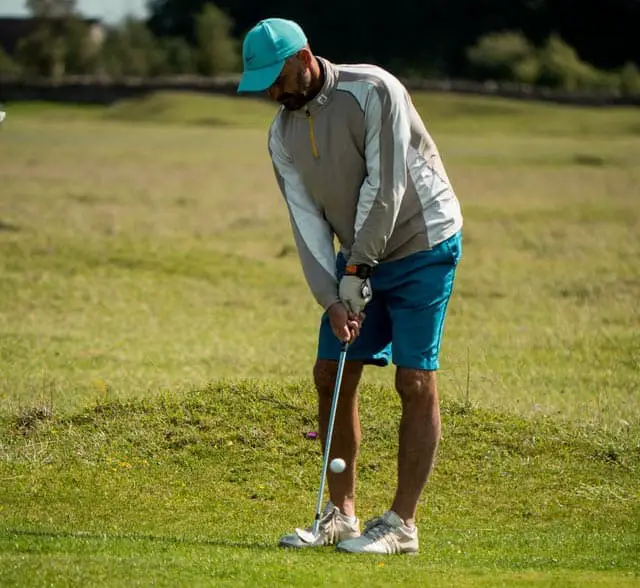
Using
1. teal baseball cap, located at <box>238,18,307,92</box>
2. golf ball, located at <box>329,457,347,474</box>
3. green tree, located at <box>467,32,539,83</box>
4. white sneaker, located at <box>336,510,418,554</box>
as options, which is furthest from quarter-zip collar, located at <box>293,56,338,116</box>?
green tree, located at <box>467,32,539,83</box>

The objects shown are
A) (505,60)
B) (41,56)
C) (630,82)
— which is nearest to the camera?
(630,82)

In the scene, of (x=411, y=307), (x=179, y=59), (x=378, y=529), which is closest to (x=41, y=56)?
(x=179, y=59)

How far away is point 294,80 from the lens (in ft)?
21.5

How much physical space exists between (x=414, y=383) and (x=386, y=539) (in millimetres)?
755

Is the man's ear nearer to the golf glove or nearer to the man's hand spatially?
the golf glove

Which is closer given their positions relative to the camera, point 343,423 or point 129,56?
point 343,423

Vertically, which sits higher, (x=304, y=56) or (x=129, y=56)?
(x=304, y=56)

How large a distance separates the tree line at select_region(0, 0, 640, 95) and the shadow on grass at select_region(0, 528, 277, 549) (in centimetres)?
6766

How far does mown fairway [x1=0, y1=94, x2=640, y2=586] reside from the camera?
21.8 ft

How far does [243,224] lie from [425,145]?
1928 centimetres

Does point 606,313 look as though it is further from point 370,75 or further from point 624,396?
point 370,75

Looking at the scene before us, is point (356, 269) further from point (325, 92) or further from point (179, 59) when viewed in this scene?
point (179, 59)

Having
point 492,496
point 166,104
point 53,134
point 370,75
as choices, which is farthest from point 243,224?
point 166,104

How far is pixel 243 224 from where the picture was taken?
2603 centimetres
